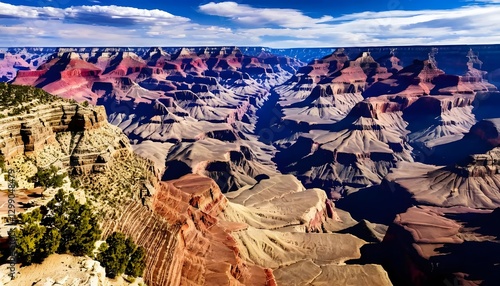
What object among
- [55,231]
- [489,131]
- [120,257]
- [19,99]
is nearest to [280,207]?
[19,99]

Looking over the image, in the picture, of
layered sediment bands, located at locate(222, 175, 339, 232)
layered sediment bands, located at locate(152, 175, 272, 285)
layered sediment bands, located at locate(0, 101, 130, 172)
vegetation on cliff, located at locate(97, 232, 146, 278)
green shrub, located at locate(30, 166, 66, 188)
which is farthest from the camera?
layered sediment bands, located at locate(222, 175, 339, 232)

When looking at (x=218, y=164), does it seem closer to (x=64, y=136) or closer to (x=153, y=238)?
(x=64, y=136)

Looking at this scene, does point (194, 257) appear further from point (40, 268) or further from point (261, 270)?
point (40, 268)

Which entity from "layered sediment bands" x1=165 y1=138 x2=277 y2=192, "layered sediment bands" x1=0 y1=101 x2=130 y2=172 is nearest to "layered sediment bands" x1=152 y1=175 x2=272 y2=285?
"layered sediment bands" x1=0 y1=101 x2=130 y2=172

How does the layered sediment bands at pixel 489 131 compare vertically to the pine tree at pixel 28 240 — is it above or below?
below

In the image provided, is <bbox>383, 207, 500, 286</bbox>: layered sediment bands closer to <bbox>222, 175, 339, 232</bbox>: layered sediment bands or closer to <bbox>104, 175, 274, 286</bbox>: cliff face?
<bbox>222, 175, 339, 232</bbox>: layered sediment bands

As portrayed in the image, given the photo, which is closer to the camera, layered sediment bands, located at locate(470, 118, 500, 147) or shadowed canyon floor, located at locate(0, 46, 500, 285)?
shadowed canyon floor, located at locate(0, 46, 500, 285)

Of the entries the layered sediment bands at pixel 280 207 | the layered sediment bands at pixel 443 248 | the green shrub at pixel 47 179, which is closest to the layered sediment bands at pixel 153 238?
the green shrub at pixel 47 179

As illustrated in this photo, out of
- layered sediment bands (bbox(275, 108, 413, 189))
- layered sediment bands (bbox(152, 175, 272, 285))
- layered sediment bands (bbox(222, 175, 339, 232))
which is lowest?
layered sediment bands (bbox(275, 108, 413, 189))

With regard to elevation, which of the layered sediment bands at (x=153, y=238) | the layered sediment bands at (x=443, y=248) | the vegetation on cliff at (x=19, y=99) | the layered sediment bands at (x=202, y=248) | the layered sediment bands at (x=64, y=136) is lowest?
the layered sediment bands at (x=443, y=248)

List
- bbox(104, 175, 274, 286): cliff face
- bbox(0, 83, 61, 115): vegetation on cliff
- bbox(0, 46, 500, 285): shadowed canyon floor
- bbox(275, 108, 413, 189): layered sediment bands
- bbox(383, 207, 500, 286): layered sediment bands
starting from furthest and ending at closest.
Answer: bbox(275, 108, 413, 189): layered sediment bands
bbox(383, 207, 500, 286): layered sediment bands
bbox(0, 83, 61, 115): vegetation on cliff
bbox(0, 46, 500, 285): shadowed canyon floor
bbox(104, 175, 274, 286): cliff face

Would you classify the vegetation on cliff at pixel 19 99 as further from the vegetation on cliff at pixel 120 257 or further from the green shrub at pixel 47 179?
the vegetation on cliff at pixel 120 257

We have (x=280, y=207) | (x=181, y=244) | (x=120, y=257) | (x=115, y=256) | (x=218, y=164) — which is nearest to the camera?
(x=115, y=256)
